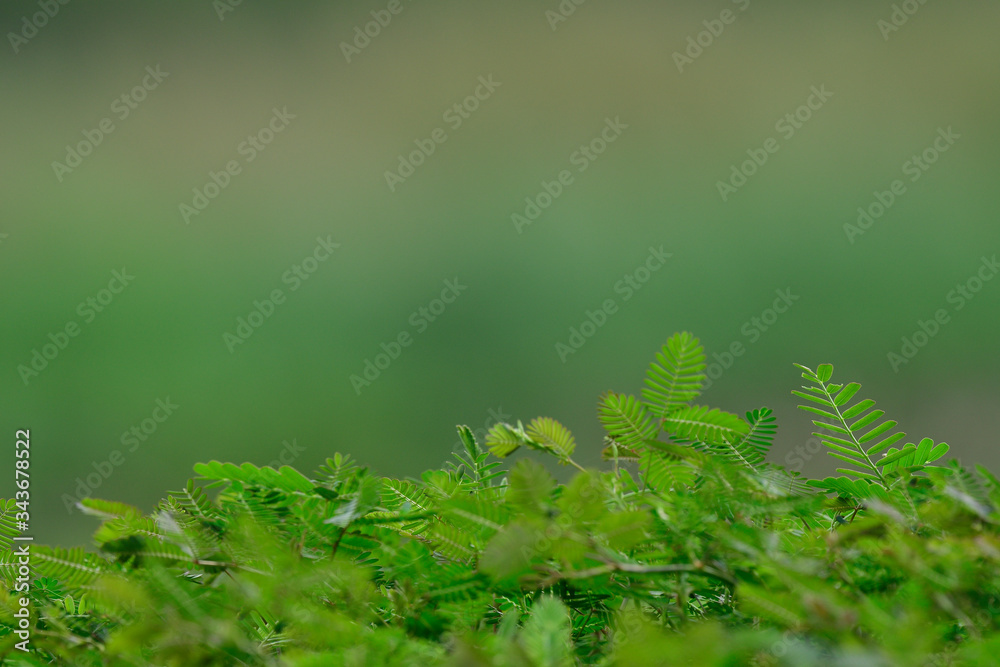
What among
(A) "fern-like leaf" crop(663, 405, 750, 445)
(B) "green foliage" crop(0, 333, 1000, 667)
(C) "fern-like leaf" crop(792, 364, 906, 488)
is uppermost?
(C) "fern-like leaf" crop(792, 364, 906, 488)

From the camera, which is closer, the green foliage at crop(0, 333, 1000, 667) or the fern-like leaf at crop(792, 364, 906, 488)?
the green foliage at crop(0, 333, 1000, 667)

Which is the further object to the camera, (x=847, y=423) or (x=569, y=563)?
(x=847, y=423)

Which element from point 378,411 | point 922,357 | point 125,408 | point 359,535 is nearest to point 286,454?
point 378,411

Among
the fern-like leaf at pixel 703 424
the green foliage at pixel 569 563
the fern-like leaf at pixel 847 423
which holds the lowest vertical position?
the green foliage at pixel 569 563

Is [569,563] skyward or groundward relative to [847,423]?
groundward

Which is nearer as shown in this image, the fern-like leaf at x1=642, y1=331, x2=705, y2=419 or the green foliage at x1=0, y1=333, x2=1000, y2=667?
the green foliage at x1=0, y1=333, x2=1000, y2=667

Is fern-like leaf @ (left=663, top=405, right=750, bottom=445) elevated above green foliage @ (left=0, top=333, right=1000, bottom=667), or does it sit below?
above

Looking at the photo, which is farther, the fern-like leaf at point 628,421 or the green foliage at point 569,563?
the fern-like leaf at point 628,421

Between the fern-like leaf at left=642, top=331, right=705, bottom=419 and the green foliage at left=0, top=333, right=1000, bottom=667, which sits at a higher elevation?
the fern-like leaf at left=642, top=331, right=705, bottom=419

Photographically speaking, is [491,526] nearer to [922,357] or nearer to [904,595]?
[904,595]
